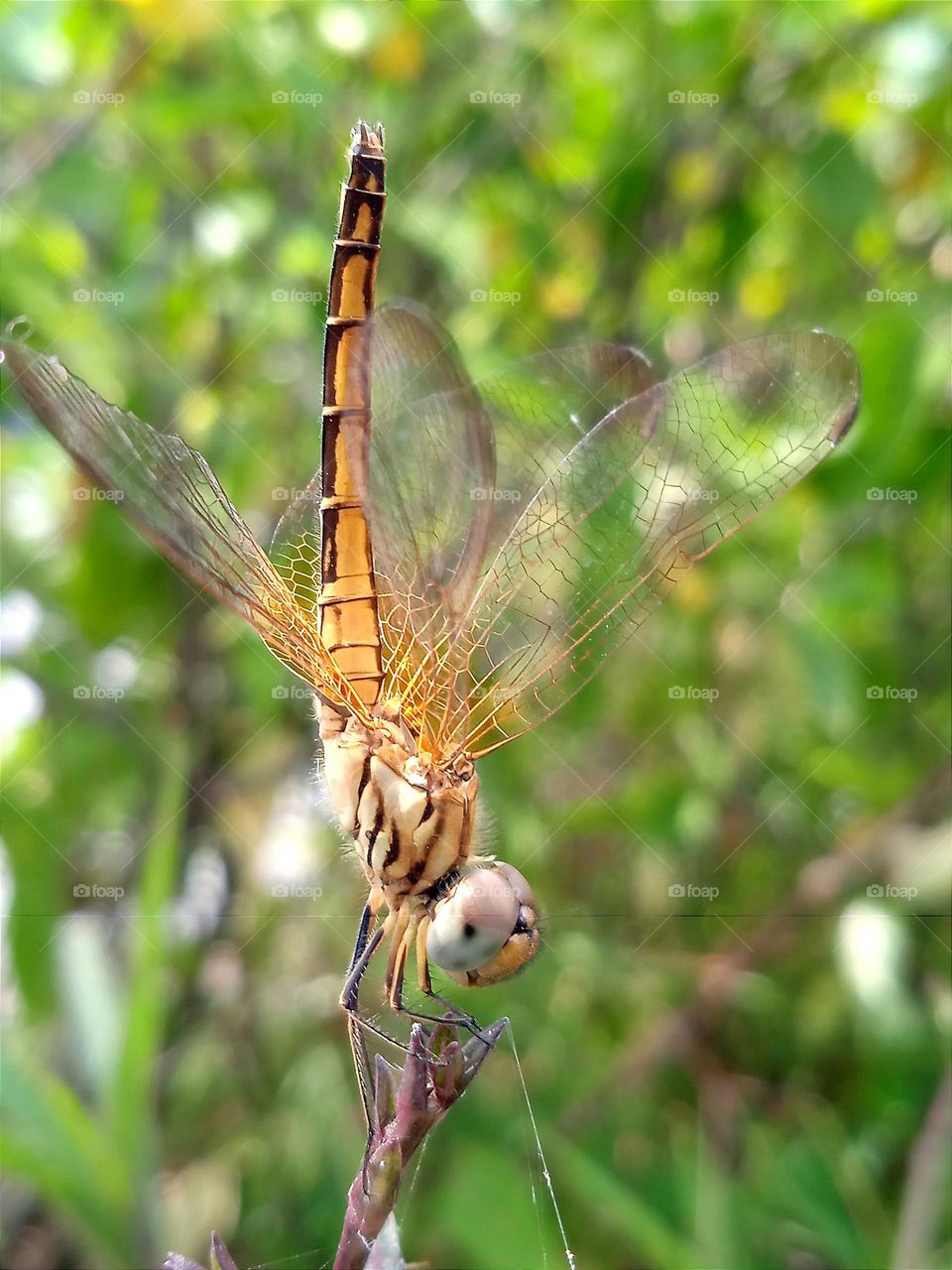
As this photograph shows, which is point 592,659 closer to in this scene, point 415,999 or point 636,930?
point 415,999

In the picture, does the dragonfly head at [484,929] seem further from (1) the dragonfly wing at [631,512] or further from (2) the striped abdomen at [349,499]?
(2) the striped abdomen at [349,499]

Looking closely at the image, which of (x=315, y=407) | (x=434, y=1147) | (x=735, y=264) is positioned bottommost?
(x=434, y=1147)

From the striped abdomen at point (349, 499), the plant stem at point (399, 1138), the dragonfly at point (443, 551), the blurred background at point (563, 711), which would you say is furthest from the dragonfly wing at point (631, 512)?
the blurred background at point (563, 711)

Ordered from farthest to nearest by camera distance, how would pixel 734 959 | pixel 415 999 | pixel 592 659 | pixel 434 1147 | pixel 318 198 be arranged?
1. pixel 734 959
2. pixel 318 198
3. pixel 434 1147
4. pixel 592 659
5. pixel 415 999

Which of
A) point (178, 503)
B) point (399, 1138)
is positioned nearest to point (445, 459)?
point (178, 503)

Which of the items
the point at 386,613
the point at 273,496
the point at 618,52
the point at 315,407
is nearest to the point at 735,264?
the point at 618,52

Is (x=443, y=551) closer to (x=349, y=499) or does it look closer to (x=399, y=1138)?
(x=349, y=499)

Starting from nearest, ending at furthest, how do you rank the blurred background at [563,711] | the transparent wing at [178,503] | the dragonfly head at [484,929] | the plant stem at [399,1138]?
the plant stem at [399,1138] < the transparent wing at [178,503] < the dragonfly head at [484,929] < the blurred background at [563,711]
